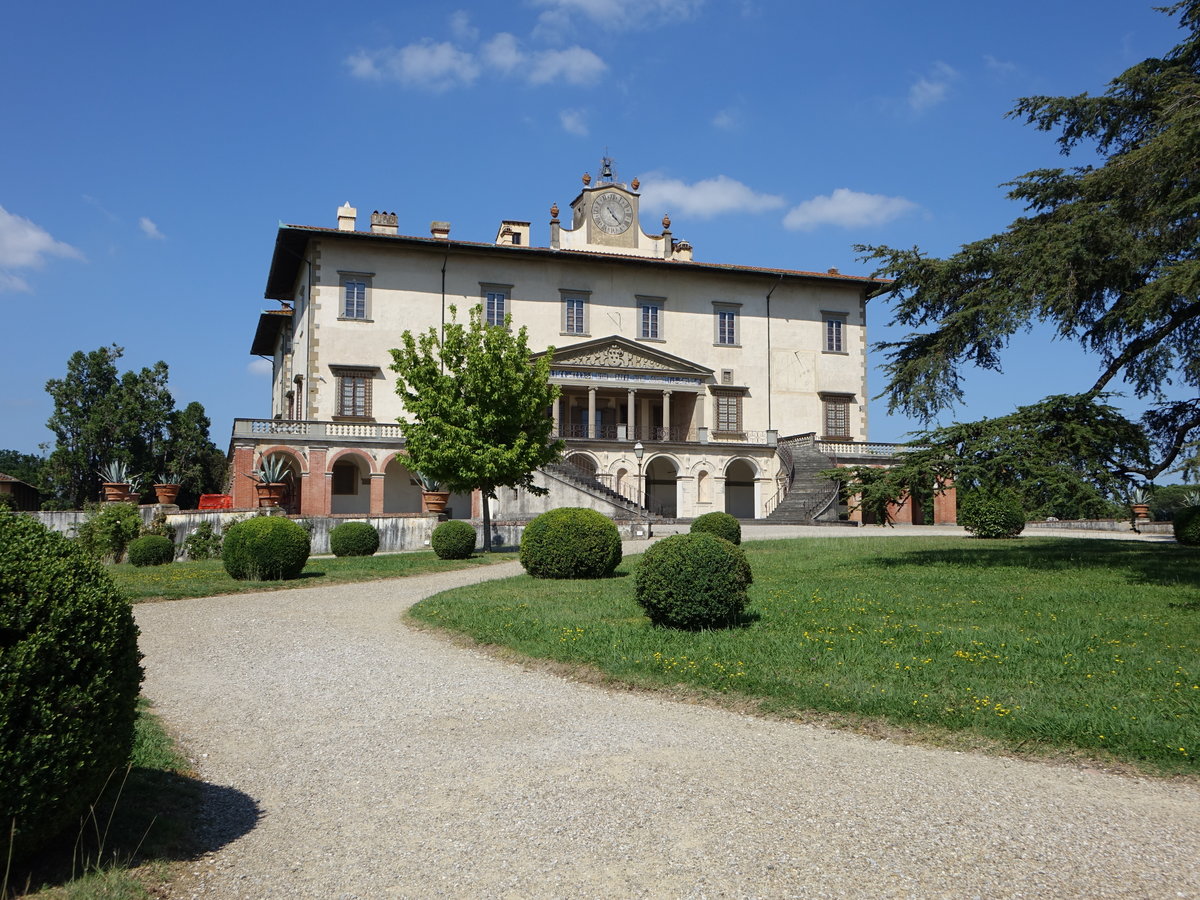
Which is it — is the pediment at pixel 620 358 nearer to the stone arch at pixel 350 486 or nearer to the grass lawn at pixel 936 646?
the stone arch at pixel 350 486

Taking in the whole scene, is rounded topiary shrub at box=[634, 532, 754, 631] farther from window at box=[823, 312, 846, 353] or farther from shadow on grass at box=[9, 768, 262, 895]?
window at box=[823, 312, 846, 353]

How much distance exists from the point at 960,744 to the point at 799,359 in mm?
39715

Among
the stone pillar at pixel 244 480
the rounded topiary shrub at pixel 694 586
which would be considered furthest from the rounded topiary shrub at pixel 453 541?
the stone pillar at pixel 244 480

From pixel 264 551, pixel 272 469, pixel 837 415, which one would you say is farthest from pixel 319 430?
pixel 837 415

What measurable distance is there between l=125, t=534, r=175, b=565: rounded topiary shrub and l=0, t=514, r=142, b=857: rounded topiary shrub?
19744mm

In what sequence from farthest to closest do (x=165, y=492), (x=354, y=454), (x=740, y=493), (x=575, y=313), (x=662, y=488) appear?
1. (x=740, y=493)
2. (x=662, y=488)
3. (x=575, y=313)
4. (x=354, y=454)
5. (x=165, y=492)

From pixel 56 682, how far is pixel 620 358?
38625 millimetres

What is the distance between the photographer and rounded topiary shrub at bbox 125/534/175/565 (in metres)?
22.1

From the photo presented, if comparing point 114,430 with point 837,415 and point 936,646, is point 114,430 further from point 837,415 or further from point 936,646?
point 936,646

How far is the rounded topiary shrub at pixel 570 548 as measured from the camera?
1617cm

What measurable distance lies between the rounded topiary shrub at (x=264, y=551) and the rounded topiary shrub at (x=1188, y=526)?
1978cm

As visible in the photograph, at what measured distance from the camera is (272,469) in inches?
1133

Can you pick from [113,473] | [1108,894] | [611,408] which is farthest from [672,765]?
[611,408]

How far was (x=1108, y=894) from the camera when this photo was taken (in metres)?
4.07
